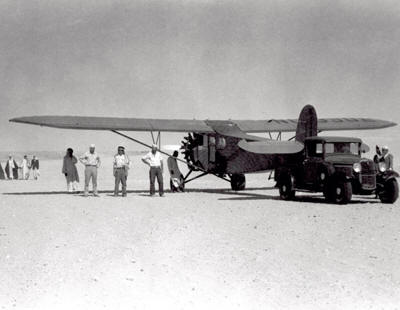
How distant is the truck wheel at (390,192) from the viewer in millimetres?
19312

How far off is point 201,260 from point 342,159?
36.4ft

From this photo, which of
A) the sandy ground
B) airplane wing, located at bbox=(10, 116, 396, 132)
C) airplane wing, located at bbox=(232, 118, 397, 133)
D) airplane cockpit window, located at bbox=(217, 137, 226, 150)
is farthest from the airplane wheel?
the sandy ground

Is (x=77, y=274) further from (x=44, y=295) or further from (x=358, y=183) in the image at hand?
(x=358, y=183)

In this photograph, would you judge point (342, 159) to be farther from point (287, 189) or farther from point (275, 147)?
point (275, 147)

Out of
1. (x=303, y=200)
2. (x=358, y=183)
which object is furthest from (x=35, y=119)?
(x=358, y=183)

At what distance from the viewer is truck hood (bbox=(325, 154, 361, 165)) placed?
19469 millimetres

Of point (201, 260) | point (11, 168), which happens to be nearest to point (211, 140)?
point (201, 260)

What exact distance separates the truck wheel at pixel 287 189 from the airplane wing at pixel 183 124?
5077 mm

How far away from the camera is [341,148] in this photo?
2048 centimetres

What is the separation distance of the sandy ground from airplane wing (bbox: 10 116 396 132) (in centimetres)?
926

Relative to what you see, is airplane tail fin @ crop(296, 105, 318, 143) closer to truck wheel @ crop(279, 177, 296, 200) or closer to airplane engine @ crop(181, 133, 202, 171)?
truck wheel @ crop(279, 177, 296, 200)

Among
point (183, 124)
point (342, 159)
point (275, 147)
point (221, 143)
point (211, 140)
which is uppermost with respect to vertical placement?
point (183, 124)

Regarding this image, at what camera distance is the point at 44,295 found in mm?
7605

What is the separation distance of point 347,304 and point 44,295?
3.44 m
